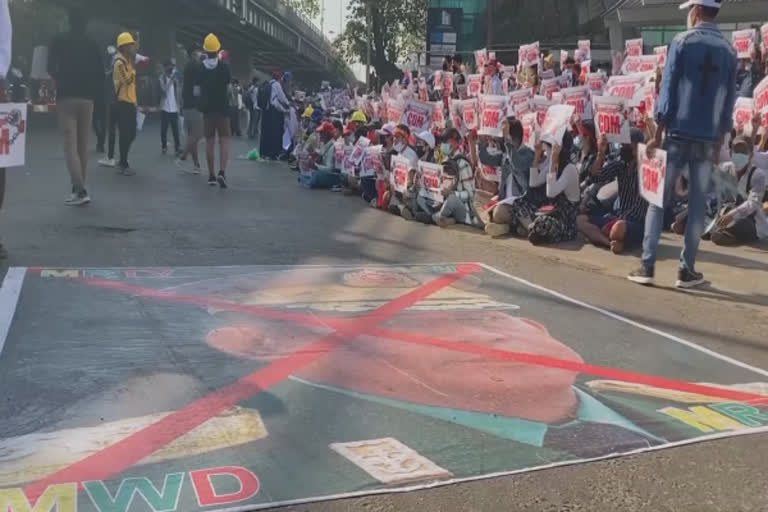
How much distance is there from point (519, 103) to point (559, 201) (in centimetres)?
214

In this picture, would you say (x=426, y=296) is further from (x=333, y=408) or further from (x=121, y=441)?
(x=121, y=441)

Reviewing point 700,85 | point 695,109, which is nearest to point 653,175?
point 695,109

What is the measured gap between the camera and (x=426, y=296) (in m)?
5.95

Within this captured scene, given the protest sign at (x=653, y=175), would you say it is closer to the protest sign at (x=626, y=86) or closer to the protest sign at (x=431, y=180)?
the protest sign at (x=626, y=86)

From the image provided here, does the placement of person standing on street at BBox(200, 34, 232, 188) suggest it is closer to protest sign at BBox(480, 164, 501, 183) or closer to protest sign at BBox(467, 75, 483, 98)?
protest sign at BBox(480, 164, 501, 183)

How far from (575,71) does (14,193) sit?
8628 millimetres

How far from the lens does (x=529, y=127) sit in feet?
31.4

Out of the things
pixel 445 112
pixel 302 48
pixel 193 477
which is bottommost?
pixel 193 477

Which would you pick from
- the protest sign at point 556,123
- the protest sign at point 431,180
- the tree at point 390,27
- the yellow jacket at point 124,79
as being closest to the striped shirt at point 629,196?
the protest sign at point 556,123

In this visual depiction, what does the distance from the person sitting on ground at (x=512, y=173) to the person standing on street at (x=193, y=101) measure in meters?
4.82

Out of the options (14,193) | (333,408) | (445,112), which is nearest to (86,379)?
(333,408)

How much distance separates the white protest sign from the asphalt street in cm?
45

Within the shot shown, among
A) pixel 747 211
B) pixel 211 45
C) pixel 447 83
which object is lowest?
pixel 747 211

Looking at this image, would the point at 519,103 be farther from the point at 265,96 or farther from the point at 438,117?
the point at 265,96
